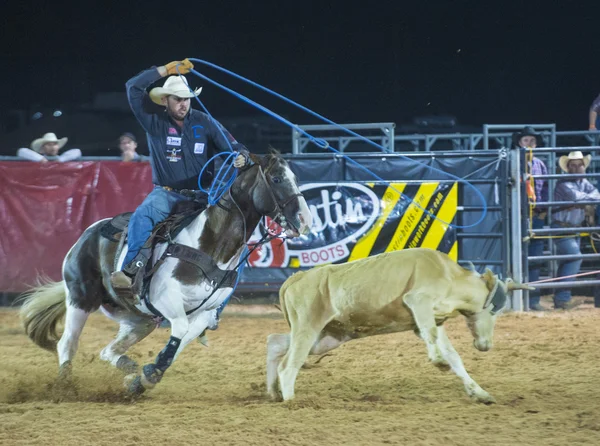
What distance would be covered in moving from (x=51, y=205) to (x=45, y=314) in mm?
4137

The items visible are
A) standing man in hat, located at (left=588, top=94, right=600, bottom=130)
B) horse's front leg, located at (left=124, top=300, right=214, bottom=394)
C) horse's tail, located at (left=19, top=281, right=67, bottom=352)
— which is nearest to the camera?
horse's front leg, located at (left=124, top=300, right=214, bottom=394)

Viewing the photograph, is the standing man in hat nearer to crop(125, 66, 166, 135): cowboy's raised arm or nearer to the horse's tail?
crop(125, 66, 166, 135): cowboy's raised arm

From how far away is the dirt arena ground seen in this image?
14.1 ft

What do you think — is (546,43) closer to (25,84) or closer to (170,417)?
(25,84)

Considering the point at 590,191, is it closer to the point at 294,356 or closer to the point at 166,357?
the point at 294,356

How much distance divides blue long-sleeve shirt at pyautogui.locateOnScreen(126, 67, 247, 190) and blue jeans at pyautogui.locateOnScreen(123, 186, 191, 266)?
4.5 inches

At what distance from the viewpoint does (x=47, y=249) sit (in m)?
10.3

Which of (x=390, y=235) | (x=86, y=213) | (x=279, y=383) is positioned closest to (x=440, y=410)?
(x=279, y=383)

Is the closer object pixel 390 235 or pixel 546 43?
pixel 390 235

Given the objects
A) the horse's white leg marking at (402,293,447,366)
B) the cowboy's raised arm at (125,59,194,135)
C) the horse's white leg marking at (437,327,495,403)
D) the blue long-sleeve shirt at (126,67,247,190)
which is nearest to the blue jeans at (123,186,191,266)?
the blue long-sleeve shirt at (126,67,247,190)

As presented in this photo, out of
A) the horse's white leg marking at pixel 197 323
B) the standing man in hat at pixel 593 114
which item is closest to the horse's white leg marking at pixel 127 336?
the horse's white leg marking at pixel 197 323

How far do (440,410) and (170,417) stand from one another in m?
1.56

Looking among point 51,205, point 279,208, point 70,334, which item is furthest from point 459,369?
point 51,205

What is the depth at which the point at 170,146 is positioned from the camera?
5.80 m
